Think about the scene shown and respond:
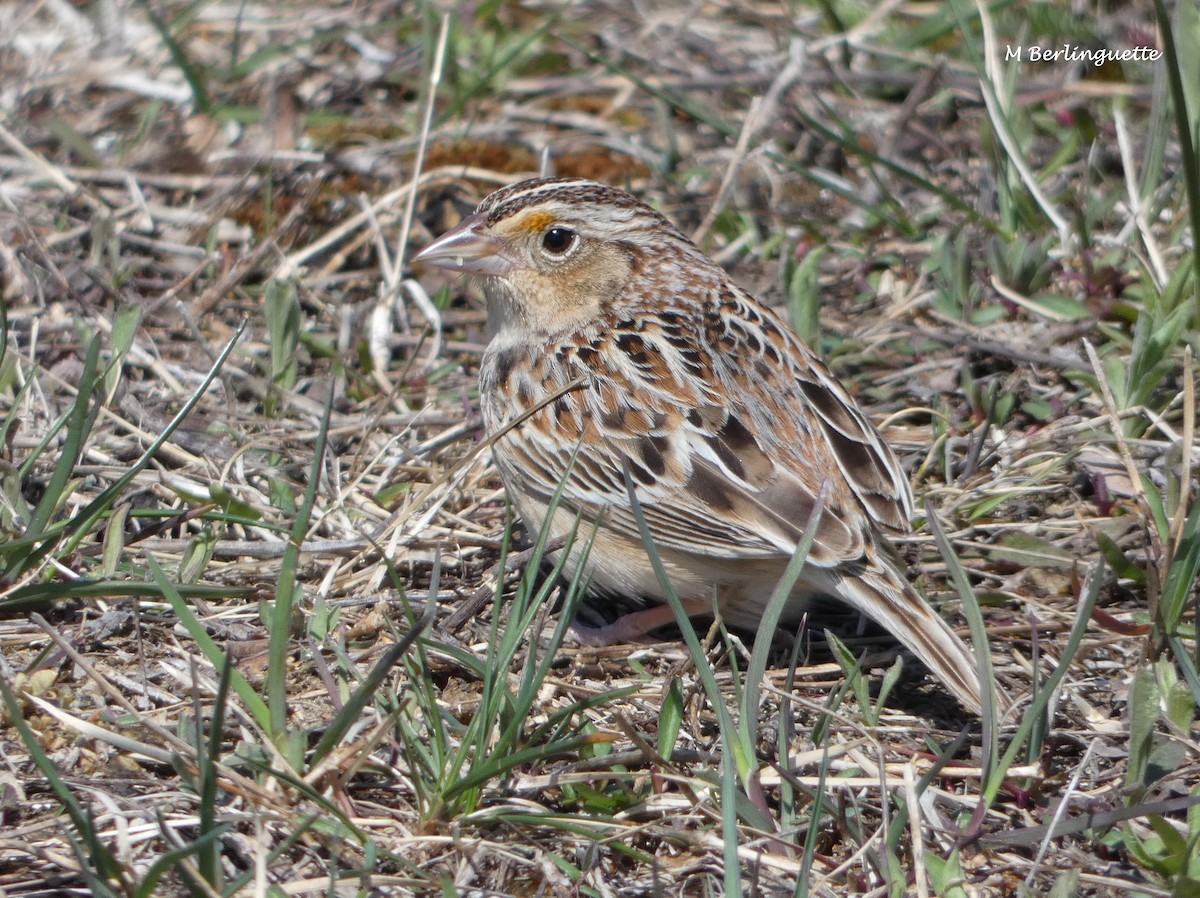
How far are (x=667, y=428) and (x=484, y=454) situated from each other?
3.30ft

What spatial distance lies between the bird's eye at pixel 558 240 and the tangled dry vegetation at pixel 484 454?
766mm

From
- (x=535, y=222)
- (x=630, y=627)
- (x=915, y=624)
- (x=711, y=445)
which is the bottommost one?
(x=630, y=627)

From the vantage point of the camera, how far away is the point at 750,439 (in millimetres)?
4215

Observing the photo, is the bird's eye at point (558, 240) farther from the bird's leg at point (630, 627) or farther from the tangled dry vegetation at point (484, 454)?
the bird's leg at point (630, 627)

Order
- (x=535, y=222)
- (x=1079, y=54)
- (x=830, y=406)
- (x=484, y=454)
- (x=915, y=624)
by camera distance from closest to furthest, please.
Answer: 1. (x=915, y=624)
2. (x=830, y=406)
3. (x=535, y=222)
4. (x=484, y=454)
5. (x=1079, y=54)

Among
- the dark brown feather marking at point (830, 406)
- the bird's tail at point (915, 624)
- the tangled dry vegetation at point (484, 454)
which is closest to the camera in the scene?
the tangled dry vegetation at point (484, 454)

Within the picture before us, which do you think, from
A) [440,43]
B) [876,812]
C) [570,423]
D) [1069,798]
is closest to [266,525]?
[570,423]

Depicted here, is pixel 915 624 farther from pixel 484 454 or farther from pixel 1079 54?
pixel 1079 54

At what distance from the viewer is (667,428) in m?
4.27

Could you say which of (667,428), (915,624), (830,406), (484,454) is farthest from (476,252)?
(915,624)

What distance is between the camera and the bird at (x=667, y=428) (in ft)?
13.1

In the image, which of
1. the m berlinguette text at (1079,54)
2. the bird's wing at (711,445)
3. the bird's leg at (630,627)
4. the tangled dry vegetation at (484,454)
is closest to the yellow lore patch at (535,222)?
the bird's wing at (711,445)

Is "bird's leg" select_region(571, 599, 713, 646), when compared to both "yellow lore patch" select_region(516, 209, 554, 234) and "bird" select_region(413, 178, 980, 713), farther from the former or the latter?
"yellow lore patch" select_region(516, 209, 554, 234)

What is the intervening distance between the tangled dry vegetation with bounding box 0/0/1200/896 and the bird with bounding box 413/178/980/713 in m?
0.27
